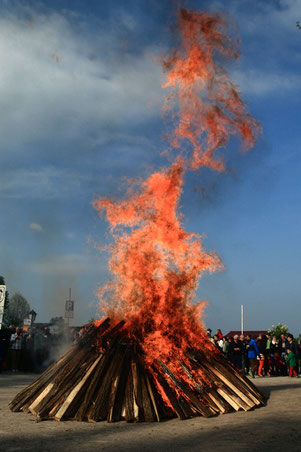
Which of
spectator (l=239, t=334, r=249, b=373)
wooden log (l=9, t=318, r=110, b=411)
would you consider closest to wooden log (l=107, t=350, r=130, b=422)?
wooden log (l=9, t=318, r=110, b=411)

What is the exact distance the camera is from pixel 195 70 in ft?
41.3

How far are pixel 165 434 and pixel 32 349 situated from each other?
15263mm

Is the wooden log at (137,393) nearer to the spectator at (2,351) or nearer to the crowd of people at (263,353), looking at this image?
the crowd of people at (263,353)

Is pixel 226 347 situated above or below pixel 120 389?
above

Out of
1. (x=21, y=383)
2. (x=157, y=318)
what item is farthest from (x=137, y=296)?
(x=21, y=383)

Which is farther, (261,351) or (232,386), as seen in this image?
(261,351)

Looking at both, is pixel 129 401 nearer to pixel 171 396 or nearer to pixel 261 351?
pixel 171 396

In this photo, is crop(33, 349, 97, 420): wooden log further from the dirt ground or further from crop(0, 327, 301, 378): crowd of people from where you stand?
crop(0, 327, 301, 378): crowd of people

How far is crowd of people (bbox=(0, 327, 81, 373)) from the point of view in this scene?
2131 cm

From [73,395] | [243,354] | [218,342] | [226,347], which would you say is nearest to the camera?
[73,395]

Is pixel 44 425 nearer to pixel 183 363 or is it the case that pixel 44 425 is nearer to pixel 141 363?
pixel 141 363

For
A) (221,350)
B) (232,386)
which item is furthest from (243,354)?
(232,386)

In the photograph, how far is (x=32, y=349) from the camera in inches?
852

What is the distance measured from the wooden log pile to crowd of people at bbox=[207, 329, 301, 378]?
9.25 metres
